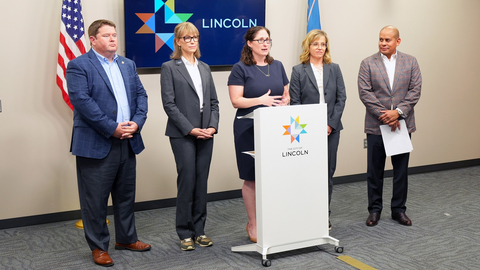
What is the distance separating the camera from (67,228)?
4.23m

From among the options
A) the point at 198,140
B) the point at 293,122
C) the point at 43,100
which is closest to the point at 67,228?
the point at 43,100

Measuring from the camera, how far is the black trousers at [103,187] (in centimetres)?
330

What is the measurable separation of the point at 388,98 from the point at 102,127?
2375 mm

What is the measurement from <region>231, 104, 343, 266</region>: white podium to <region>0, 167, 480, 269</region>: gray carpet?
0.17 metres

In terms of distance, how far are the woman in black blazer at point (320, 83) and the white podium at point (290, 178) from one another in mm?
495

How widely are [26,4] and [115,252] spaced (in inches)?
90.0

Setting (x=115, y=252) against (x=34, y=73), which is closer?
(x=115, y=252)

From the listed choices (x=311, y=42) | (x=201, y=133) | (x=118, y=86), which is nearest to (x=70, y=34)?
(x=118, y=86)

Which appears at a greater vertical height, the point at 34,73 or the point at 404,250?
the point at 34,73

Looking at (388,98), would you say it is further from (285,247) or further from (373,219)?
(285,247)

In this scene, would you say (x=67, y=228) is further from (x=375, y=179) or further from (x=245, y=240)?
(x=375, y=179)

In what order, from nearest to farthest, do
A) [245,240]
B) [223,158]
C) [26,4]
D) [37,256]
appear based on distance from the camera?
[37,256], [245,240], [26,4], [223,158]

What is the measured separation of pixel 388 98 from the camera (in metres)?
4.04

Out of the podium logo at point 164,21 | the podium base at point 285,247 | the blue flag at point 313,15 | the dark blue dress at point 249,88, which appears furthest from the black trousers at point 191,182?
the blue flag at point 313,15
